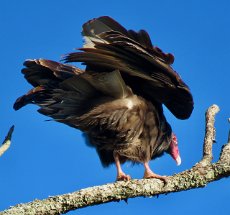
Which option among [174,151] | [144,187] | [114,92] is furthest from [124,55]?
[174,151]

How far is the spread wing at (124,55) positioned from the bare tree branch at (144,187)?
703 millimetres

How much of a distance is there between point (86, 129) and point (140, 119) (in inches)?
25.6

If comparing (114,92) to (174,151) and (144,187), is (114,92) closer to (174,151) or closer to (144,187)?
(144,187)

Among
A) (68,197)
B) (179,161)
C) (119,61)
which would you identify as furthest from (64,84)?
(179,161)

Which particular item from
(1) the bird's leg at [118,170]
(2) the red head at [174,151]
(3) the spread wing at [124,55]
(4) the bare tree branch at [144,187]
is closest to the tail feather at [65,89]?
(3) the spread wing at [124,55]

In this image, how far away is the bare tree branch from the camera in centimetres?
422

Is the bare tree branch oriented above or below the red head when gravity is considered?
below

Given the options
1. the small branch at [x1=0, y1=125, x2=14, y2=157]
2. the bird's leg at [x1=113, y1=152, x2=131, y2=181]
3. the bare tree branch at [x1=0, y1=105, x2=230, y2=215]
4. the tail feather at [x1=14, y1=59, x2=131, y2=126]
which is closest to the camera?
the small branch at [x1=0, y1=125, x2=14, y2=157]

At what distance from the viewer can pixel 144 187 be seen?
4977mm

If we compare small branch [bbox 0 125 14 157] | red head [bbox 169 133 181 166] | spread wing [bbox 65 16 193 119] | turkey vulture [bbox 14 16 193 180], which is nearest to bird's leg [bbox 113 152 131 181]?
turkey vulture [bbox 14 16 193 180]

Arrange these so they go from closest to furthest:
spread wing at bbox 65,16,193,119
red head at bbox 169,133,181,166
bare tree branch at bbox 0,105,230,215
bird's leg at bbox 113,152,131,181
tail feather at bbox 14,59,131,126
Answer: bare tree branch at bbox 0,105,230,215 → spread wing at bbox 65,16,193,119 → tail feather at bbox 14,59,131,126 → bird's leg at bbox 113,152,131,181 → red head at bbox 169,133,181,166

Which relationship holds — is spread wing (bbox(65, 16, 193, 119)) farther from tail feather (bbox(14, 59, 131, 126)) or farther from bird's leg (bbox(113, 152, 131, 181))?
bird's leg (bbox(113, 152, 131, 181))

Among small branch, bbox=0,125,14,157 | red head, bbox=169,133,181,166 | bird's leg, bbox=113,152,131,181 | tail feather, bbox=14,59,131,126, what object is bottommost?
small branch, bbox=0,125,14,157

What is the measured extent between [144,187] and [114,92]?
1630 millimetres
